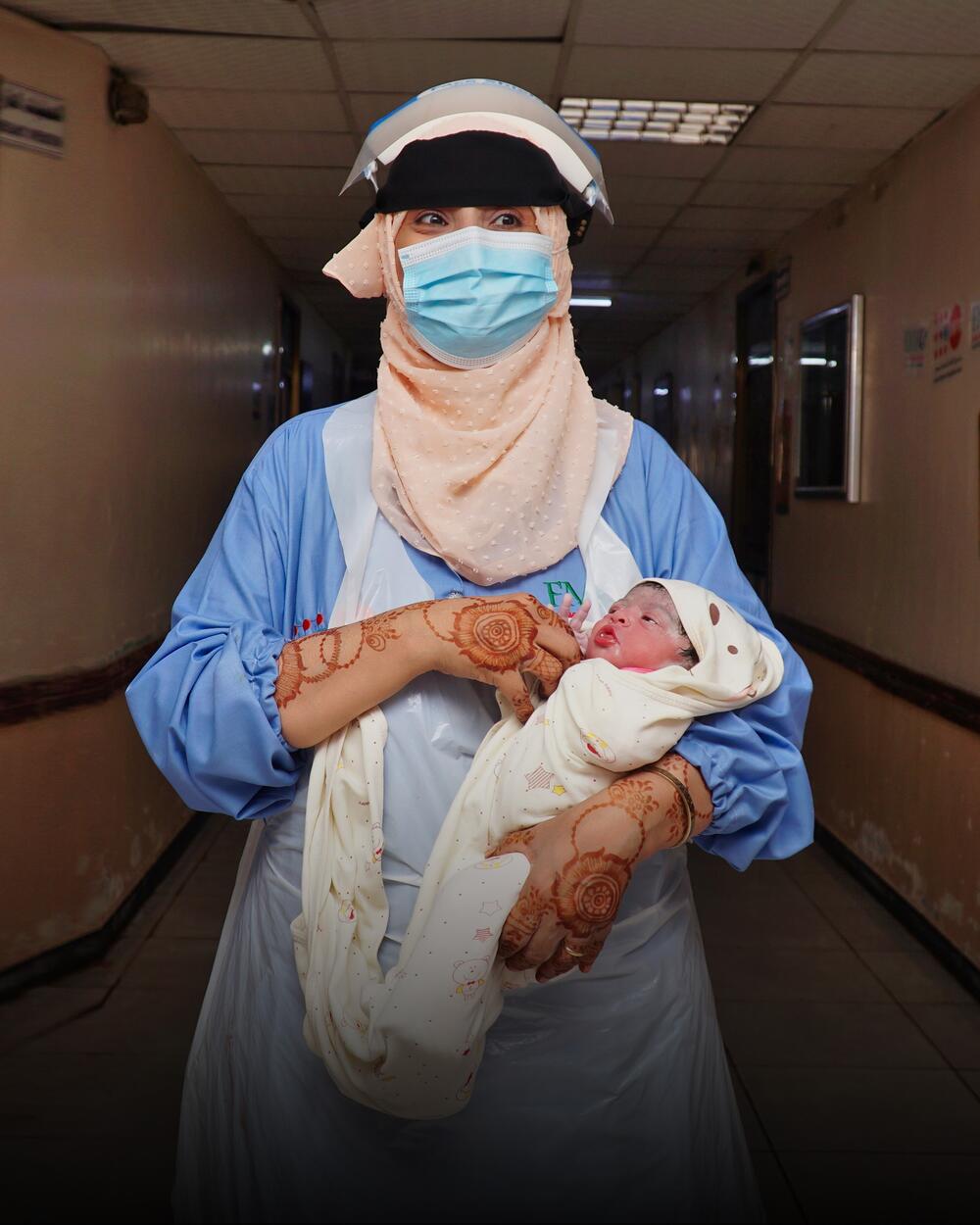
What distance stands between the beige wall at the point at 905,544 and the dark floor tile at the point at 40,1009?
2.79 m

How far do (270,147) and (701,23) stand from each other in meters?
2.01

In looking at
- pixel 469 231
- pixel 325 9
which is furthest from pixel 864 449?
pixel 469 231

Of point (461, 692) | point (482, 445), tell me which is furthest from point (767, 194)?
point (461, 692)

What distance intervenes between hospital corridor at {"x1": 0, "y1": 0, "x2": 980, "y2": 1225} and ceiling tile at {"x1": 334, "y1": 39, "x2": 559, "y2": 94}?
0.03 meters

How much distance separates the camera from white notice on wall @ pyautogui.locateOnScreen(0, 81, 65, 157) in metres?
3.21

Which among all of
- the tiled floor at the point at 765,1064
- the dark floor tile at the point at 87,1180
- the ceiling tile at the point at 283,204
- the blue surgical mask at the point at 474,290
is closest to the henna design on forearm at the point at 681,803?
the blue surgical mask at the point at 474,290

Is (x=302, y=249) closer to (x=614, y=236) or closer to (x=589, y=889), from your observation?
(x=614, y=236)

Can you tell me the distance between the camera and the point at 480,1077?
4.44 feet

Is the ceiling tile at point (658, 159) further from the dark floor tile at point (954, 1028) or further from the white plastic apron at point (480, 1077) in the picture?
the white plastic apron at point (480, 1077)

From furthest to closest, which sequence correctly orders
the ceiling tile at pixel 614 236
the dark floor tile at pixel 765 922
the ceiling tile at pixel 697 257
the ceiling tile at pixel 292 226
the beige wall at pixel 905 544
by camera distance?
the ceiling tile at pixel 697 257 < the ceiling tile at pixel 614 236 < the ceiling tile at pixel 292 226 < the dark floor tile at pixel 765 922 < the beige wall at pixel 905 544

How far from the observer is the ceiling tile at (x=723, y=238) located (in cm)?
604

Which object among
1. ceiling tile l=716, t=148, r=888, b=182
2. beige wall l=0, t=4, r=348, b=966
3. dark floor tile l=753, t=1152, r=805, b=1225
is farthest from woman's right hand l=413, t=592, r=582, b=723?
ceiling tile l=716, t=148, r=888, b=182

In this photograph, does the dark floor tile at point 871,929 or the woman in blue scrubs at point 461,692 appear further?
the dark floor tile at point 871,929

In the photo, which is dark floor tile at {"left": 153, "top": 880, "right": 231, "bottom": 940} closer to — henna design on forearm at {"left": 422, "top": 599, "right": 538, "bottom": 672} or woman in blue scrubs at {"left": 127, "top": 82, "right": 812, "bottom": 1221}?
woman in blue scrubs at {"left": 127, "top": 82, "right": 812, "bottom": 1221}
